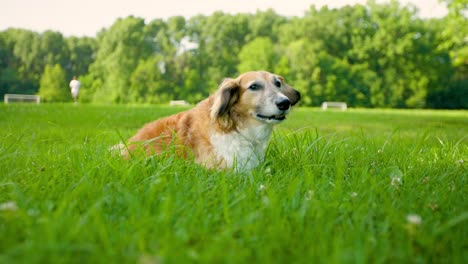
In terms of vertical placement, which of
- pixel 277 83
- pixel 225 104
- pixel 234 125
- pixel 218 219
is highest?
pixel 277 83

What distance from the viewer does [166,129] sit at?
424 centimetres

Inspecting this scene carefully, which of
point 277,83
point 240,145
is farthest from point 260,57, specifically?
point 240,145

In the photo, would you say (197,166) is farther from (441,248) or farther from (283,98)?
(441,248)

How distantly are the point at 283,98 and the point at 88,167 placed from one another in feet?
6.26

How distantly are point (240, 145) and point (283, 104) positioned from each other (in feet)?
1.98

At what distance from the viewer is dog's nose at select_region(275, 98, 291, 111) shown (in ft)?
12.5

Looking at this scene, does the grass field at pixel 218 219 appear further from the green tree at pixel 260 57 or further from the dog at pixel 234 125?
the green tree at pixel 260 57

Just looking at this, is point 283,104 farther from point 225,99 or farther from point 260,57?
point 260,57

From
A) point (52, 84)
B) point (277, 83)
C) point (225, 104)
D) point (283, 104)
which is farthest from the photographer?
point (52, 84)

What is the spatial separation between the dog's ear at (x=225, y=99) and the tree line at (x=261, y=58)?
141 feet

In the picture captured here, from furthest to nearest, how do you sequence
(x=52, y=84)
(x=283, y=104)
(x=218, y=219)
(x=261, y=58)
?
(x=52, y=84) → (x=261, y=58) → (x=283, y=104) → (x=218, y=219)

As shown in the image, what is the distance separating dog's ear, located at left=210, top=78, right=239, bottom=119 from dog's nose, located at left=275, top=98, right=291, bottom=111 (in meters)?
0.48

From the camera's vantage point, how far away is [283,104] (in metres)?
3.82

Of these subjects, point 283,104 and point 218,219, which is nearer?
point 218,219
